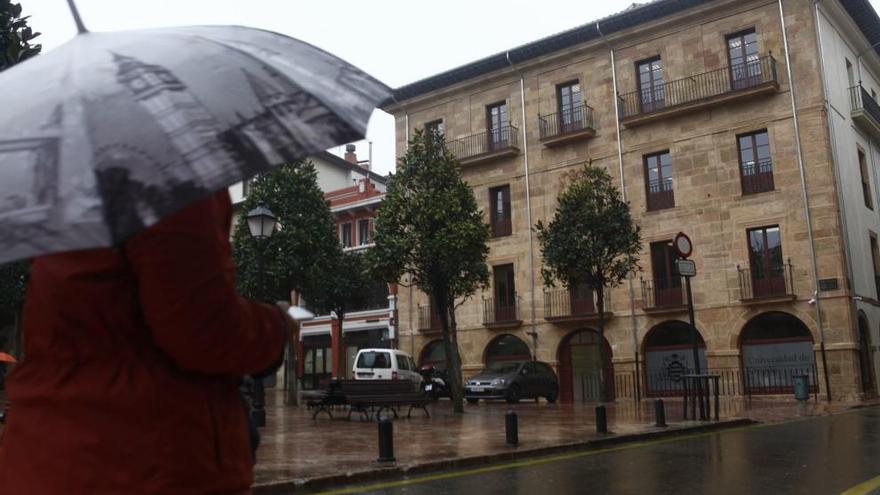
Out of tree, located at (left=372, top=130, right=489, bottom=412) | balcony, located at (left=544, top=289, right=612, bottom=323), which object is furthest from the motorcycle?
tree, located at (left=372, top=130, right=489, bottom=412)

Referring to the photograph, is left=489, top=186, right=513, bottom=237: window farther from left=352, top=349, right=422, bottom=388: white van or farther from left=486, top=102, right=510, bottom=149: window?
left=352, top=349, right=422, bottom=388: white van

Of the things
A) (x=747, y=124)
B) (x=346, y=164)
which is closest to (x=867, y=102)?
(x=747, y=124)

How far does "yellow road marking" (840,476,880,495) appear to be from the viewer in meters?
6.00

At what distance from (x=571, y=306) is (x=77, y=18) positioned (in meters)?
25.4

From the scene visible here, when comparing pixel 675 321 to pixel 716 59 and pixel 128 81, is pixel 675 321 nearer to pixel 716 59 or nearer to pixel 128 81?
pixel 716 59

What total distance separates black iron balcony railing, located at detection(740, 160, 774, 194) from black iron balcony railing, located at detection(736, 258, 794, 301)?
2.52 meters

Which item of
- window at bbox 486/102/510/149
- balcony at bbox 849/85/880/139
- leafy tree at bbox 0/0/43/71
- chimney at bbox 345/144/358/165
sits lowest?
leafy tree at bbox 0/0/43/71

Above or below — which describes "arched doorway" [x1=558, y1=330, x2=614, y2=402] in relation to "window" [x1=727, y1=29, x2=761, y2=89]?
below

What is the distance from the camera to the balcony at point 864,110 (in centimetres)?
2572

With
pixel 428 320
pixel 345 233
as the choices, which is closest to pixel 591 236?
pixel 428 320

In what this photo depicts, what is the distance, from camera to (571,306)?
26.6 meters

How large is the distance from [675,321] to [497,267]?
290 inches

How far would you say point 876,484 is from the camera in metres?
6.36

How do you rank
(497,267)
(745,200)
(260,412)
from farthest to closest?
1. (497,267)
2. (745,200)
3. (260,412)
